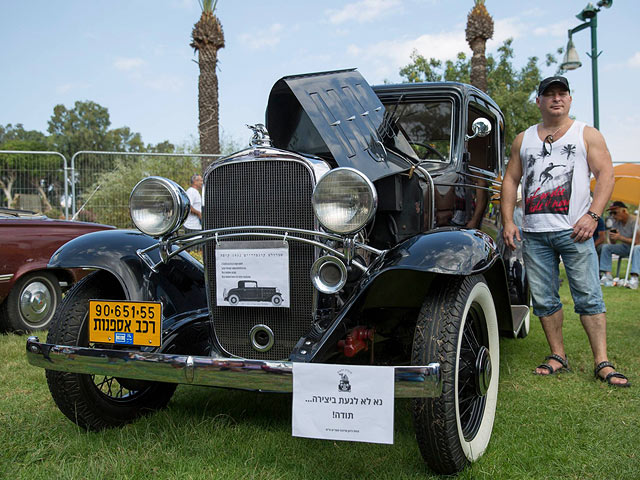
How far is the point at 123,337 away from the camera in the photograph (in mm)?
2352

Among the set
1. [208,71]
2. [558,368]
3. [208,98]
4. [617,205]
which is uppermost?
[208,71]

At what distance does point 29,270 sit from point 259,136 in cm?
333

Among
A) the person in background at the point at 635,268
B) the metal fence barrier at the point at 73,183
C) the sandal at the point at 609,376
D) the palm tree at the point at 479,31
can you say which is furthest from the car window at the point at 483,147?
the palm tree at the point at 479,31

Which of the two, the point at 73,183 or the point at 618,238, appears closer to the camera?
the point at 618,238

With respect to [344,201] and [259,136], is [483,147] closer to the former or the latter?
[259,136]

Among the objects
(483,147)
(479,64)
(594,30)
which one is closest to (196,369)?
(483,147)

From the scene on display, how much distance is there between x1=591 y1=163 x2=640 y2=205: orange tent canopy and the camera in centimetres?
901

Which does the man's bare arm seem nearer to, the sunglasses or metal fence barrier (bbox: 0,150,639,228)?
the sunglasses

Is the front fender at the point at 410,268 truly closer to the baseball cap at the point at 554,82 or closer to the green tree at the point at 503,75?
the baseball cap at the point at 554,82

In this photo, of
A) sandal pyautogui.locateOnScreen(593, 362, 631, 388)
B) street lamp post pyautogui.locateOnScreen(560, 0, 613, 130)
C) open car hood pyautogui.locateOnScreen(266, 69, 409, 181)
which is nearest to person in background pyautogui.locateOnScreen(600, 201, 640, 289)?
street lamp post pyautogui.locateOnScreen(560, 0, 613, 130)

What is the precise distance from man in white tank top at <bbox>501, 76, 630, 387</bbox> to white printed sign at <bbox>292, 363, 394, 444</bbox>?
1.92 m

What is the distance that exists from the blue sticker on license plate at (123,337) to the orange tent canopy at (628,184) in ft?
29.1

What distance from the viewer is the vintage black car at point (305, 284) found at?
6.78 feet

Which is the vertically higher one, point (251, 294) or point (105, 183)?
point (105, 183)
